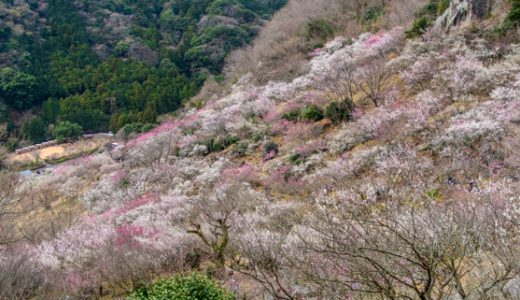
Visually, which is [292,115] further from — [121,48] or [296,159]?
[121,48]

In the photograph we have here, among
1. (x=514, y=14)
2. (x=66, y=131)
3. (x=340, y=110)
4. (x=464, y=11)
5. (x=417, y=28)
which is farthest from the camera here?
(x=66, y=131)

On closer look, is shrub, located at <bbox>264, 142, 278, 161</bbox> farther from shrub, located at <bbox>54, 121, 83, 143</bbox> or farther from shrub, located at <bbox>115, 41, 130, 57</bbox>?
shrub, located at <bbox>115, 41, 130, 57</bbox>

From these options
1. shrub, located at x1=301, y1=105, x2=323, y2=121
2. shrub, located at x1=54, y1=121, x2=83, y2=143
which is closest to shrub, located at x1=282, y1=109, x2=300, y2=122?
shrub, located at x1=301, y1=105, x2=323, y2=121

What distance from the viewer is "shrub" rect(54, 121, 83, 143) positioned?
152 ft

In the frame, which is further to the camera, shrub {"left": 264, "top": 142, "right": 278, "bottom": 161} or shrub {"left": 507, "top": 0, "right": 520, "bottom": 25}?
shrub {"left": 264, "top": 142, "right": 278, "bottom": 161}

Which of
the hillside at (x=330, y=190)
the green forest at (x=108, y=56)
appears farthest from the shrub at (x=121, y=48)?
the hillside at (x=330, y=190)

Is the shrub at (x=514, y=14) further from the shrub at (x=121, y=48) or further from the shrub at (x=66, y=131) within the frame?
the shrub at (x=121, y=48)

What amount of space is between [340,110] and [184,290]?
12.5 meters

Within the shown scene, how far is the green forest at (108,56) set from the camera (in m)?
50.8

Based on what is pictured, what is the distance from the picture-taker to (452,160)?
432 inches

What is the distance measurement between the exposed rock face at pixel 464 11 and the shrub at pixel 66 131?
3943 cm

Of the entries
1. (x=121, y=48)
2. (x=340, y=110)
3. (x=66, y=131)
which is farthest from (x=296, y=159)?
(x=121, y=48)

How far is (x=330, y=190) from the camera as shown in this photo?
11.6 metres

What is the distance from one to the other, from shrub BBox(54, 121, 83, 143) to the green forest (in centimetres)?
228
